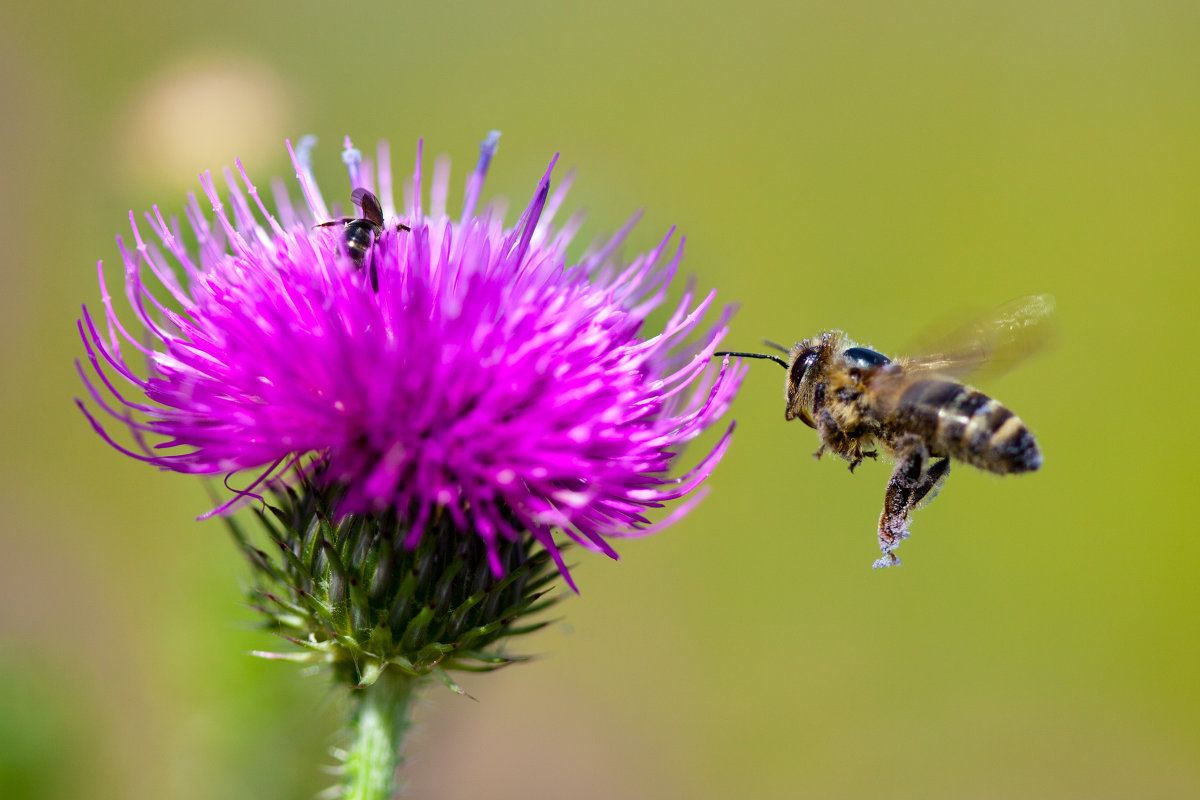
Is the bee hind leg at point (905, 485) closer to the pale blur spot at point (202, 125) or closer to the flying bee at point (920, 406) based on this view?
the flying bee at point (920, 406)

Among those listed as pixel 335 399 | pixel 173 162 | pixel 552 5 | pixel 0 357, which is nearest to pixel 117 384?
pixel 173 162

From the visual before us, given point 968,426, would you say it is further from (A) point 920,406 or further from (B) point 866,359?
(B) point 866,359

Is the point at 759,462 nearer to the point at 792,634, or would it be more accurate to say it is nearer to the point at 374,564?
the point at 792,634

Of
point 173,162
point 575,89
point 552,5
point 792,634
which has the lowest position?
point 792,634

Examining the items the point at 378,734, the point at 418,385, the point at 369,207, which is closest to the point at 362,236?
the point at 369,207

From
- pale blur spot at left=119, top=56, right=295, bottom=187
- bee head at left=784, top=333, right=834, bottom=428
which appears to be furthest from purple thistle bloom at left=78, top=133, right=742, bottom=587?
pale blur spot at left=119, top=56, right=295, bottom=187

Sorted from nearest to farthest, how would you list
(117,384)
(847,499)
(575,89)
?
(117,384) → (847,499) → (575,89)
